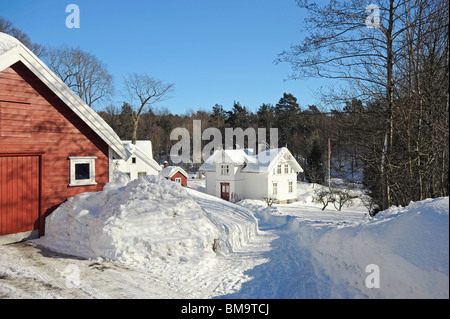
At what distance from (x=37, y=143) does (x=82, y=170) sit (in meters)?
1.64

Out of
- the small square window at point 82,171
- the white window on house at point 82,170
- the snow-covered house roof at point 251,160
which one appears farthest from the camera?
the snow-covered house roof at point 251,160

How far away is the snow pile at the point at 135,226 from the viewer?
745cm

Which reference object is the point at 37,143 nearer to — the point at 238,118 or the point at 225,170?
the point at 225,170

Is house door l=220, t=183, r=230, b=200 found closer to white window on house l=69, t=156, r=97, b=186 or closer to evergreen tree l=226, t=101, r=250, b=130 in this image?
white window on house l=69, t=156, r=97, b=186

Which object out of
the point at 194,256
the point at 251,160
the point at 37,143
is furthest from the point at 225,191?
the point at 194,256

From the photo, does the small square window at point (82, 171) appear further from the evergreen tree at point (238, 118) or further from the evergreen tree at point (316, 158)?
the evergreen tree at point (238, 118)

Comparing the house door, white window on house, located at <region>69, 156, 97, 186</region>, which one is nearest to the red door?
white window on house, located at <region>69, 156, 97, 186</region>

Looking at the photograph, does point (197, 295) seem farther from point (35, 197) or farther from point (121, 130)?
point (121, 130)

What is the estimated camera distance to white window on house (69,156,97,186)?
9.90 metres

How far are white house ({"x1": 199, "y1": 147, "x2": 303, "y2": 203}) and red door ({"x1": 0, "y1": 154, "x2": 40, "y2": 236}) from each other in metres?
24.0

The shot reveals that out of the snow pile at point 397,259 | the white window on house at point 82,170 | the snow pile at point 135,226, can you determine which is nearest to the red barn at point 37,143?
the white window on house at point 82,170

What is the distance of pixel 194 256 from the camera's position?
7.75 meters

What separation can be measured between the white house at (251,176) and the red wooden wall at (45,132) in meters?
22.6

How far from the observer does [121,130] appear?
5572 cm
